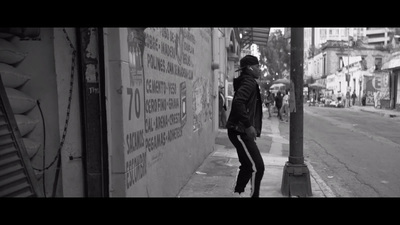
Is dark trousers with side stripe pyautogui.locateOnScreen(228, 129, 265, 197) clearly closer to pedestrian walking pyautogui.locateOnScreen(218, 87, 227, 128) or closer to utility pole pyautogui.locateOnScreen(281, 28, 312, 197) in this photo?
utility pole pyautogui.locateOnScreen(281, 28, 312, 197)

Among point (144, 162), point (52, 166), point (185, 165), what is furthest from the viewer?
point (185, 165)

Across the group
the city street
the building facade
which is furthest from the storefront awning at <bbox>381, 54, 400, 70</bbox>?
the building facade

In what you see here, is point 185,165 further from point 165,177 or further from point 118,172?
point 118,172

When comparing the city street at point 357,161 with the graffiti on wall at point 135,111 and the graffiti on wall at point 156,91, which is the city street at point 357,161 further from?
the graffiti on wall at point 135,111

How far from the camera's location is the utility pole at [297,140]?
5387 mm

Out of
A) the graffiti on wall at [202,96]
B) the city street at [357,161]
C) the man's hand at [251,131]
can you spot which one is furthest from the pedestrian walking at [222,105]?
the man's hand at [251,131]

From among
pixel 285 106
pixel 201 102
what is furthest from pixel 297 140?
pixel 285 106

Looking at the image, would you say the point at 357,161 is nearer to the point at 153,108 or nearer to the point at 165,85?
the point at 165,85
